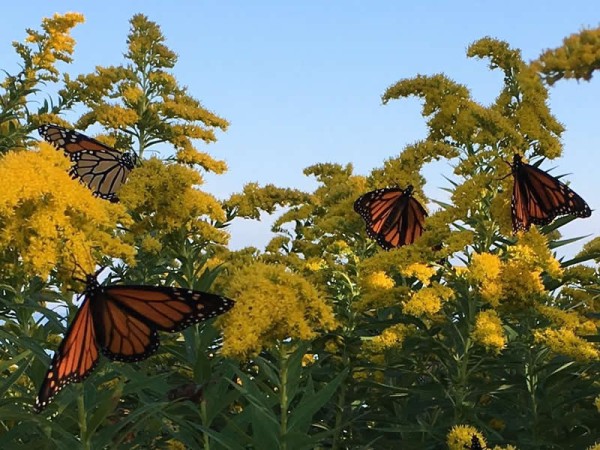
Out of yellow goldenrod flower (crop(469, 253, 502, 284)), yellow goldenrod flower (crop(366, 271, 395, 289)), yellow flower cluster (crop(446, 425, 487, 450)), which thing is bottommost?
yellow flower cluster (crop(446, 425, 487, 450))

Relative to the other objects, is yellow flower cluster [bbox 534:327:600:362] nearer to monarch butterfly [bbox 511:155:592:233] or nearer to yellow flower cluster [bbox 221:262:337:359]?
monarch butterfly [bbox 511:155:592:233]

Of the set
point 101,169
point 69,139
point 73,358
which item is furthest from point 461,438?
point 69,139

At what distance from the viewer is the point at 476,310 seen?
5070 mm

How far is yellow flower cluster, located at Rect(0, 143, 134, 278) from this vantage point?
13.3ft

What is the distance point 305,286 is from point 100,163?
15.1 feet

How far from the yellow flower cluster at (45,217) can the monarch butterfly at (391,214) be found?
2.50 metres

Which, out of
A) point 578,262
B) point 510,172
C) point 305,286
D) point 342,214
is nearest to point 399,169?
point 342,214

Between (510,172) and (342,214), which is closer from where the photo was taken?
(510,172)

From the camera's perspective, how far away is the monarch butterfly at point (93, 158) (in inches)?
307

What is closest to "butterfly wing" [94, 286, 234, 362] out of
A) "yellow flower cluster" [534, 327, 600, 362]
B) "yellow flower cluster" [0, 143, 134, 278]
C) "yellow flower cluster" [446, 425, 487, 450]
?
"yellow flower cluster" [0, 143, 134, 278]

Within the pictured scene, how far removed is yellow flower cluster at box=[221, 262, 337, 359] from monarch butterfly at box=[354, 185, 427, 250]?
7.28 feet

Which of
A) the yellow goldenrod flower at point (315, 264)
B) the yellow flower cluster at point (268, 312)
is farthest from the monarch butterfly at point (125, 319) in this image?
the yellow goldenrod flower at point (315, 264)

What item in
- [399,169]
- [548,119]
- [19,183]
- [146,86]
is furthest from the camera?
[146,86]

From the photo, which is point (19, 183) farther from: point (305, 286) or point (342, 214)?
point (342, 214)
